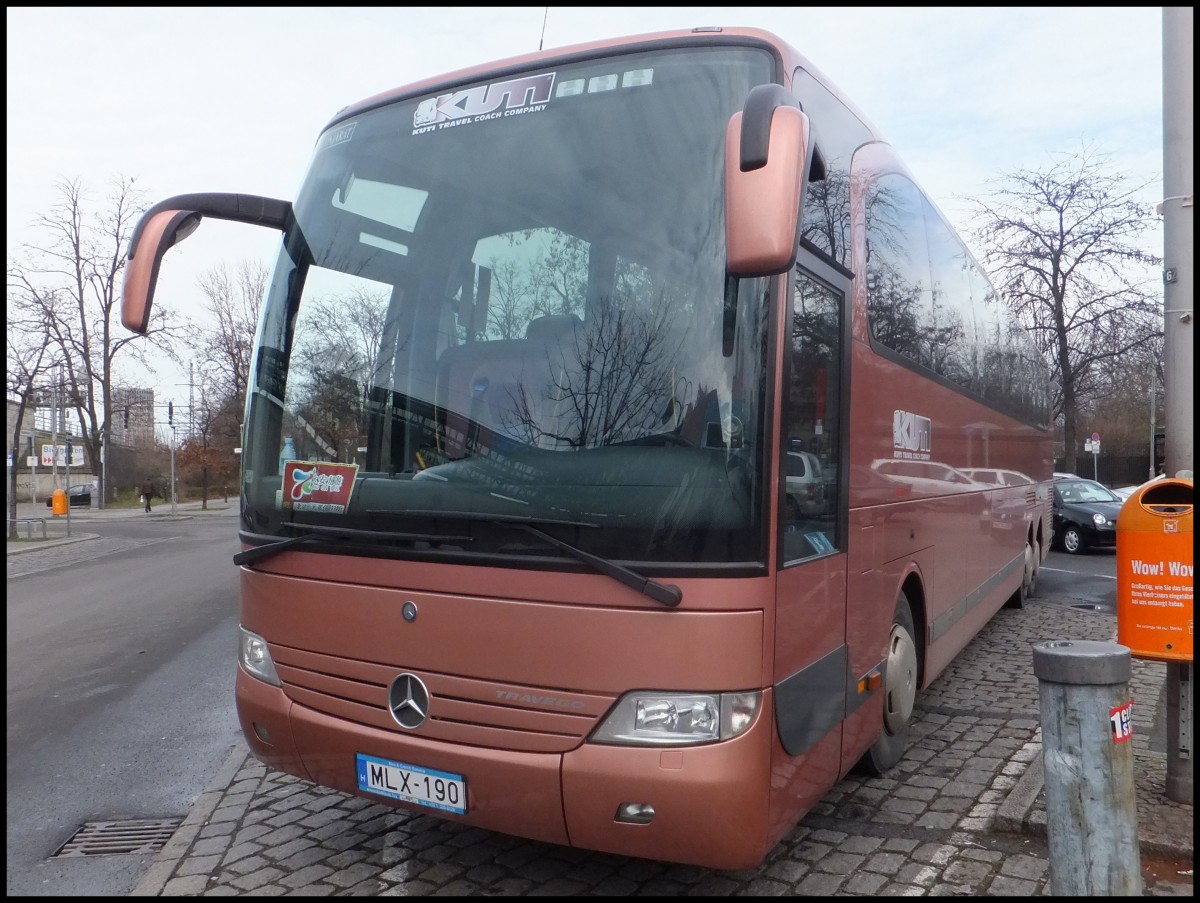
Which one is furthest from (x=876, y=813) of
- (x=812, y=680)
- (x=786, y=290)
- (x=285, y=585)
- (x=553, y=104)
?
(x=553, y=104)

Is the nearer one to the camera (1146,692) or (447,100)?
(447,100)

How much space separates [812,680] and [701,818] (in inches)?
32.0

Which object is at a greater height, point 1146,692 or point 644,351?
point 644,351

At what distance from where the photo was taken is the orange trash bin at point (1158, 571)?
4438 mm

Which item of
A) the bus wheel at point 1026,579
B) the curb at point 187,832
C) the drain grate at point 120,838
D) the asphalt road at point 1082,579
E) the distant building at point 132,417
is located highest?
the distant building at point 132,417

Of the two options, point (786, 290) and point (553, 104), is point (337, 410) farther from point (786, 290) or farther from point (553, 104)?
point (786, 290)

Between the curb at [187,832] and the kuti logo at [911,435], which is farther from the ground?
the kuti logo at [911,435]

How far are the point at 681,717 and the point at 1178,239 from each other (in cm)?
362

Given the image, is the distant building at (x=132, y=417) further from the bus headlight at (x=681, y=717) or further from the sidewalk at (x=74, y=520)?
the bus headlight at (x=681, y=717)

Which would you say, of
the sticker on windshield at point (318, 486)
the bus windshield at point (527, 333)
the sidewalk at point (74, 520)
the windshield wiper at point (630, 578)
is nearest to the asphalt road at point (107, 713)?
the sticker on windshield at point (318, 486)

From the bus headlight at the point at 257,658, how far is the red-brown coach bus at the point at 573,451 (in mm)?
22

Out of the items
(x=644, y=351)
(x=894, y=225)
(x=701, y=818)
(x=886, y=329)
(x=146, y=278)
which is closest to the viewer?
(x=701, y=818)

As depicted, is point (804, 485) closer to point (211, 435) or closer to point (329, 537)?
point (329, 537)

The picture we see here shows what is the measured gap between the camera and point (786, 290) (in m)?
3.66
